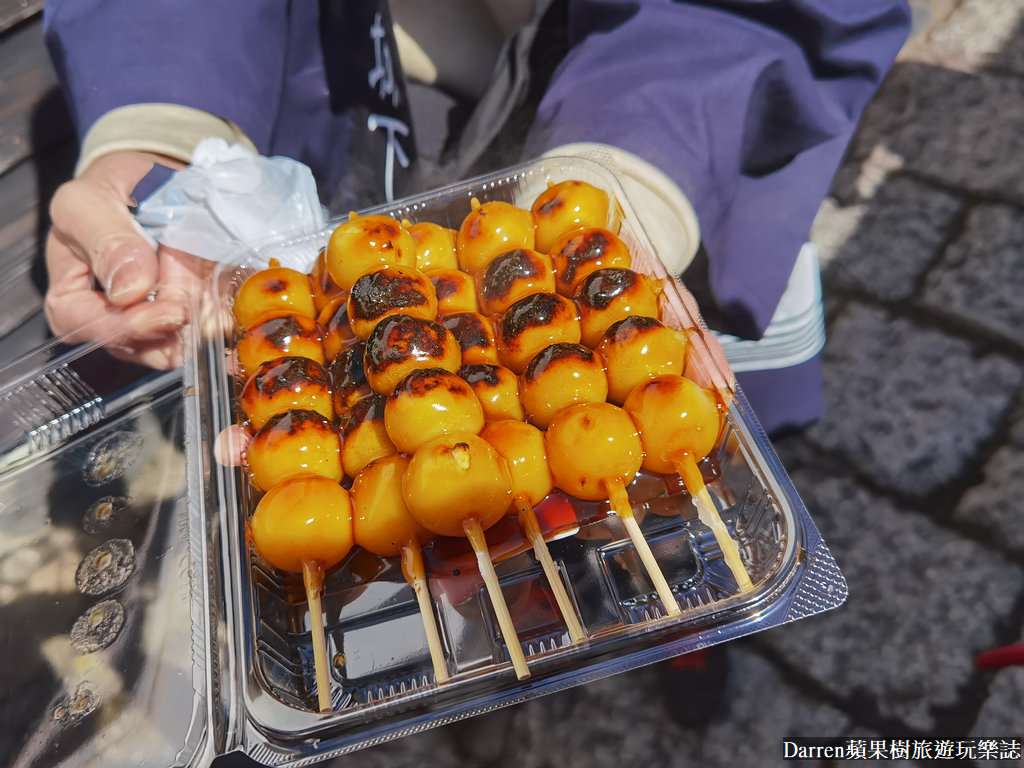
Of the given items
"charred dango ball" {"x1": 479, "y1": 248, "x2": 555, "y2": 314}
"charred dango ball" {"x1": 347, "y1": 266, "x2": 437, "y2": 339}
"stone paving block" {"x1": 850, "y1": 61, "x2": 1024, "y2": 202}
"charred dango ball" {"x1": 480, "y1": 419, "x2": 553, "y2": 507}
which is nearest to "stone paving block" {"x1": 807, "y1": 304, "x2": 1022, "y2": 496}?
"stone paving block" {"x1": 850, "y1": 61, "x2": 1024, "y2": 202}

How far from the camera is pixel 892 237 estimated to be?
2.81 metres

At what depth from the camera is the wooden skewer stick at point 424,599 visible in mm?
1086

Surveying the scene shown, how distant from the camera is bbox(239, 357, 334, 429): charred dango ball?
1354 mm

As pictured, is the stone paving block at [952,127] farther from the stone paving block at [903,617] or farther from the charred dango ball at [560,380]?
the charred dango ball at [560,380]

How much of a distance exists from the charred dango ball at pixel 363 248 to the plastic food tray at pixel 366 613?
0.40 meters

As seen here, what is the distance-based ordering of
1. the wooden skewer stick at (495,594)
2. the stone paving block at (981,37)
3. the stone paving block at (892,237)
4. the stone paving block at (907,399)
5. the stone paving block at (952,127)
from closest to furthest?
the wooden skewer stick at (495,594)
the stone paving block at (907,399)
the stone paving block at (892,237)
the stone paving block at (952,127)
the stone paving block at (981,37)

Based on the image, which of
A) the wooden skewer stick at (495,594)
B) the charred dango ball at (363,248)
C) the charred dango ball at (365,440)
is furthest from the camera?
the charred dango ball at (363,248)

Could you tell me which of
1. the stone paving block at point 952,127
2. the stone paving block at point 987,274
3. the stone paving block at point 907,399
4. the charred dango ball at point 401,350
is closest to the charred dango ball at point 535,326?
the charred dango ball at point 401,350

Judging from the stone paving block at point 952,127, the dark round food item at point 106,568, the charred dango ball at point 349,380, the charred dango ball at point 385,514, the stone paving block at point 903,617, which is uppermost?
the charred dango ball at point 349,380

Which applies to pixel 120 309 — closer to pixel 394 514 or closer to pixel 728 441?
pixel 394 514

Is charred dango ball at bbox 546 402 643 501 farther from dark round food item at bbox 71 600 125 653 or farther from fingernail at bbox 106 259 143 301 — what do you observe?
fingernail at bbox 106 259 143 301

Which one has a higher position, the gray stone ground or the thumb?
the thumb

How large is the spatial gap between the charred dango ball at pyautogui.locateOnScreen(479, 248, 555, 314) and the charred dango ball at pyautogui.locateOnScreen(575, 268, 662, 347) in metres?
0.10

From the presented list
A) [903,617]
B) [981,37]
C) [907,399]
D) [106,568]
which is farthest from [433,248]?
[981,37]
